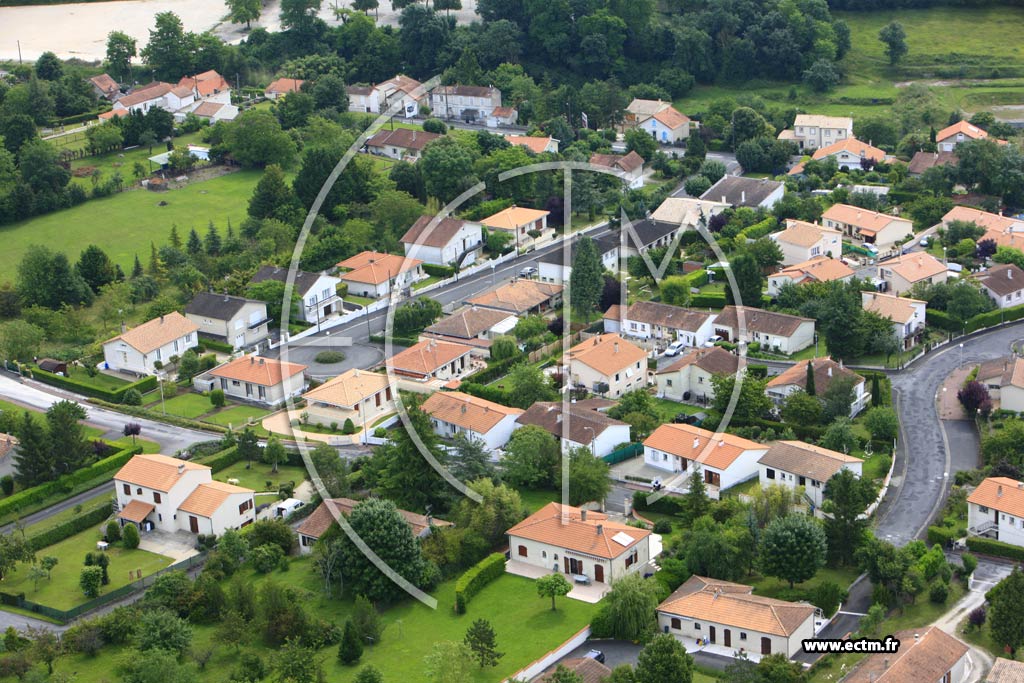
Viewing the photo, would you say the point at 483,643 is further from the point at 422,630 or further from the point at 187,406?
the point at 187,406

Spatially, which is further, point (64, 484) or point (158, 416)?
point (158, 416)

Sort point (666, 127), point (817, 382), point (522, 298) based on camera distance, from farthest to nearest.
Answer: point (666, 127) → point (522, 298) → point (817, 382)

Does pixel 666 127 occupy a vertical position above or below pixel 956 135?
below

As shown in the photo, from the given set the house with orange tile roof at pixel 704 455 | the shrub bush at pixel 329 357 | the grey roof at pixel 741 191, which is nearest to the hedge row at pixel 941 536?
Answer: the house with orange tile roof at pixel 704 455

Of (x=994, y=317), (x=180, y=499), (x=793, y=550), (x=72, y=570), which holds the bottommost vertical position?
(x=72, y=570)

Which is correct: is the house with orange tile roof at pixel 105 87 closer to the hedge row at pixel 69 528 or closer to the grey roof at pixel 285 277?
the grey roof at pixel 285 277

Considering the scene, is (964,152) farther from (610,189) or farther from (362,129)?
(362,129)

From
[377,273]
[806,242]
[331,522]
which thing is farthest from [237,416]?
[806,242]

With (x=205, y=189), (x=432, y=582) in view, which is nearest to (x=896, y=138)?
(x=205, y=189)
